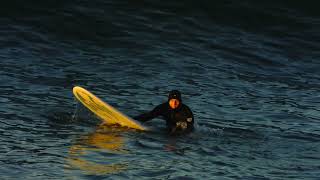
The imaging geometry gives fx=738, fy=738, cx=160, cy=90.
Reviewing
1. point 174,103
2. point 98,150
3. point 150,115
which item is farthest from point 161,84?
point 98,150

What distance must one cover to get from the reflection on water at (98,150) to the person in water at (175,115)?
110cm

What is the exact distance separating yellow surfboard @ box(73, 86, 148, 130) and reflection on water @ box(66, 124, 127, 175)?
0.29 m

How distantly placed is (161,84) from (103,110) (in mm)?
4781

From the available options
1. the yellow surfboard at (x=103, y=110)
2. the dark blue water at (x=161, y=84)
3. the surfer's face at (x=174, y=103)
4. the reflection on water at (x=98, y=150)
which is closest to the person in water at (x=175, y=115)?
the surfer's face at (x=174, y=103)

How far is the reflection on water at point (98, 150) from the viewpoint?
13199 millimetres

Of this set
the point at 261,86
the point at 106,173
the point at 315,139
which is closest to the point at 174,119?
the point at 315,139

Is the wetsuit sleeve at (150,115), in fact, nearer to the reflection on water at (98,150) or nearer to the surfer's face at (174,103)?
the surfer's face at (174,103)

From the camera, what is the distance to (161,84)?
22.0 m

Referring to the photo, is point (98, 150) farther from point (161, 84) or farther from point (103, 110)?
point (161, 84)

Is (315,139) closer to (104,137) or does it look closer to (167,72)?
(104,137)

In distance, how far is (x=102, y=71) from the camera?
75.8 feet

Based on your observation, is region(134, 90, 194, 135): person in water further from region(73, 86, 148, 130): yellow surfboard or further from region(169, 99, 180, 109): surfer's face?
region(73, 86, 148, 130): yellow surfboard

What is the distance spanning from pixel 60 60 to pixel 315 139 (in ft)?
33.8

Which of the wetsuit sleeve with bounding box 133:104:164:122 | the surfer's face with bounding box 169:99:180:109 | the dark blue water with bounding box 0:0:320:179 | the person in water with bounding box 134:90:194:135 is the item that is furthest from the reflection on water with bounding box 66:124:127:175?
the surfer's face with bounding box 169:99:180:109
